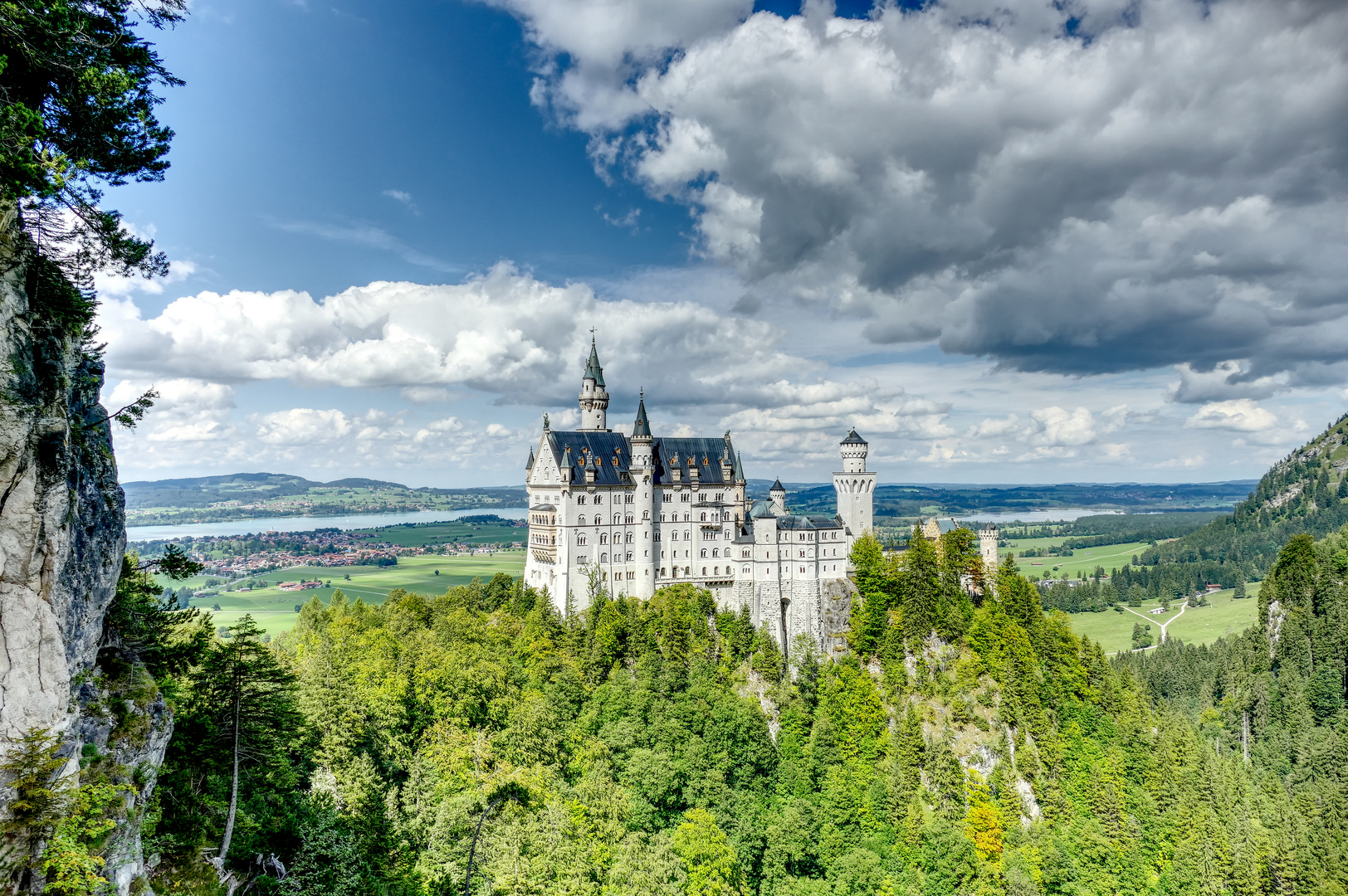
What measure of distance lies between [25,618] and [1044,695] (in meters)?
76.7

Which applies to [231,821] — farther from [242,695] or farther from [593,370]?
[593,370]

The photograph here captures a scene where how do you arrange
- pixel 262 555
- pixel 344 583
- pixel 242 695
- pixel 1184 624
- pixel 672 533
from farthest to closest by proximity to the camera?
pixel 1184 624, pixel 262 555, pixel 344 583, pixel 672 533, pixel 242 695

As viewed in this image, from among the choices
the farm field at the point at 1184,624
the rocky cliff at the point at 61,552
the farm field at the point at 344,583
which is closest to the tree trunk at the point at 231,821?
the rocky cliff at the point at 61,552

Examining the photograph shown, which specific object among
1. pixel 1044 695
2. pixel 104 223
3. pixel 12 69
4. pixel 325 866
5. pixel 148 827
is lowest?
pixel 1044 695

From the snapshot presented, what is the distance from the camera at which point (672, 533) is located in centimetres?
8069

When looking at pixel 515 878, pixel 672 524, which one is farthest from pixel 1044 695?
pixel 515 878

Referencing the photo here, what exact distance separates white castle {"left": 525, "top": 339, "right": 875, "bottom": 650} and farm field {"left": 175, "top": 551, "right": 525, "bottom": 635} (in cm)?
4944

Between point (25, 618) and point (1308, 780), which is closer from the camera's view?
point (25, 618)

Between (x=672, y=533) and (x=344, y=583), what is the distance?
102490mm

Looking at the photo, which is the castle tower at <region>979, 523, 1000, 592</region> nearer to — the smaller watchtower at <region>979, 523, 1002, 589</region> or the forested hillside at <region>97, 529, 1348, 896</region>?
the smaller watchtower at <region>979, 523, 1002, 589</region>

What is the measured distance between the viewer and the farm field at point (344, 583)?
376 feet

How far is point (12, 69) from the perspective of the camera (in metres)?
19.1

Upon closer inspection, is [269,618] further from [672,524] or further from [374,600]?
[672,524]

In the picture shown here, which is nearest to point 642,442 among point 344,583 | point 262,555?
point 344,583
